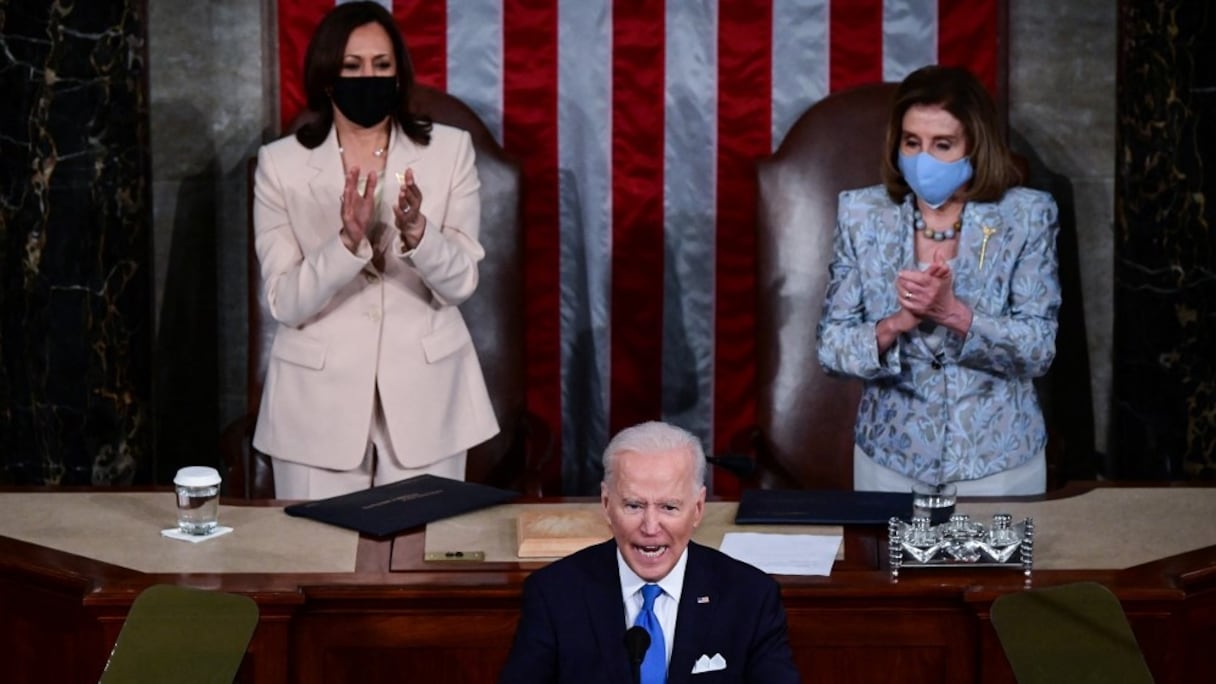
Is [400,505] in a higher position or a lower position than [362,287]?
lower

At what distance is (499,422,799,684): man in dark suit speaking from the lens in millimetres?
2830

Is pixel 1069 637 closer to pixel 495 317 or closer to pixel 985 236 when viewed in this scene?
pixel 985 236

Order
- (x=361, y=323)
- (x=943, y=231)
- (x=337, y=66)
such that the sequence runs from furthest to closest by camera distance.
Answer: (x=361, y=323)
(x=337, y=66)
(x=943, y=231)

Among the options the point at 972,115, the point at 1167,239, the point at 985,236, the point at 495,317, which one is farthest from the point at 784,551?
the point at 1167,239

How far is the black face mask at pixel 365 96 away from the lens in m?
4.34

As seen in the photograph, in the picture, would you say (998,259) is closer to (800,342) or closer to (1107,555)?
(1107,555)

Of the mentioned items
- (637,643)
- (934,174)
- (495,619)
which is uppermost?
(934,174)

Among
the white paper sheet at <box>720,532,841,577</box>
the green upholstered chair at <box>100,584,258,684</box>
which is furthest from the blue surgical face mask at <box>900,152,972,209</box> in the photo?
the green upholstered chair at <box>100,584,258,684</box>

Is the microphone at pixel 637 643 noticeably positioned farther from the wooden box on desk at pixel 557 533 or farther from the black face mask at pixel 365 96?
the black face mask at pixel 365 96

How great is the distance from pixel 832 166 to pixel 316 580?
7.73 feet

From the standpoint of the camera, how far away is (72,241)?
5109 mm

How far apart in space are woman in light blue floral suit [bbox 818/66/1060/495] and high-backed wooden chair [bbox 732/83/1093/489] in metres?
1.13

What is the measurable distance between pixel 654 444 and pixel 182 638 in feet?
2.49

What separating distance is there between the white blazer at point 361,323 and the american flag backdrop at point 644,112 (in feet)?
3.20
